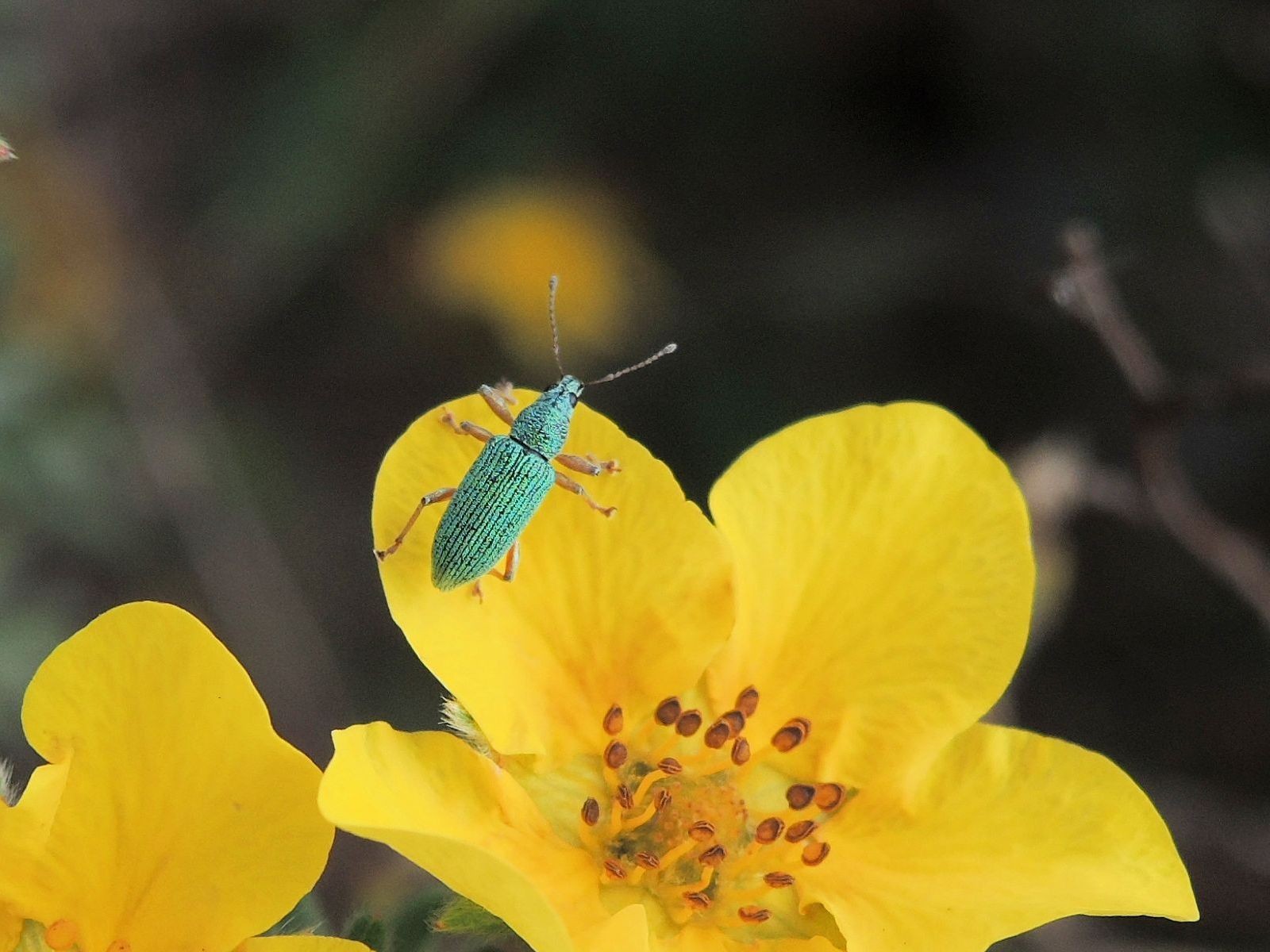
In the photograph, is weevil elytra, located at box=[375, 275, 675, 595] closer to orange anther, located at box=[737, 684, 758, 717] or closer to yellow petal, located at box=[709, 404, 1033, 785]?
yellow petal, located at box=[709, 404, 1033, 785]

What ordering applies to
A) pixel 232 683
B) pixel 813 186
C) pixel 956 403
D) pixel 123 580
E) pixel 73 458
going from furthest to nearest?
pixel 813 186
pixel 956 403
pixel 123 580
pixel 73 458
pixel 232 683

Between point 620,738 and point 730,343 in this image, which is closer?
point 620,738

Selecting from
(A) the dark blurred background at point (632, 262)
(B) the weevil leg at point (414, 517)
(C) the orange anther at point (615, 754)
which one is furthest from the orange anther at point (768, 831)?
(A) the dark blurred background at point (632, 262)

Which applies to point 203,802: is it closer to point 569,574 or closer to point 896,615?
point 569,574

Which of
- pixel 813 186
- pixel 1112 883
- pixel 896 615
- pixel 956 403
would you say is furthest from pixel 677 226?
pixel 1112 883

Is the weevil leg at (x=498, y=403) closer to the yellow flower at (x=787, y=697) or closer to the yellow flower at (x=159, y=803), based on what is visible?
the yellow flower at (x=787, y=697)

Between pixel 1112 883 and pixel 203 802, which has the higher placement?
pixel 203 802
